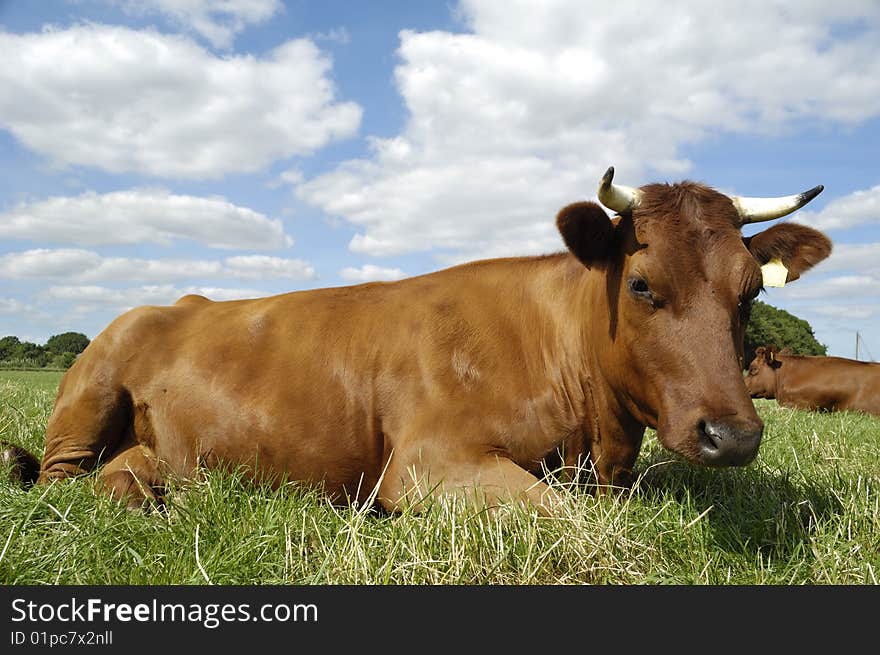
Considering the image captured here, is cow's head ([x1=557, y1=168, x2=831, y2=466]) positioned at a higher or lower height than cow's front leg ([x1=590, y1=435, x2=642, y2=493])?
higher

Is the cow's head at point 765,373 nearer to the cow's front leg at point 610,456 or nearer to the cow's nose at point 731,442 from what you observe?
the cow's front leg at point 610,456

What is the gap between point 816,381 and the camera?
18.8 meters

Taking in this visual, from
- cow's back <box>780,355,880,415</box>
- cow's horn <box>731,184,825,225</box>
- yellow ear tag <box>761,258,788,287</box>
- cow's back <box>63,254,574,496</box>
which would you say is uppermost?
cow's horn <box>731,184,825,225</box>

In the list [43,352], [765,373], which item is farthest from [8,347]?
[765,373]

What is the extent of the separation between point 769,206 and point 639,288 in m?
1.37

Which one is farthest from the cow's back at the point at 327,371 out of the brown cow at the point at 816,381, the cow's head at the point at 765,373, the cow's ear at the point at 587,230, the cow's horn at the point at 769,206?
the cow's head at the point at 765,373

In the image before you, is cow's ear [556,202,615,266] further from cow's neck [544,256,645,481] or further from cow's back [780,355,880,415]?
cow's back [780,355,880,415]

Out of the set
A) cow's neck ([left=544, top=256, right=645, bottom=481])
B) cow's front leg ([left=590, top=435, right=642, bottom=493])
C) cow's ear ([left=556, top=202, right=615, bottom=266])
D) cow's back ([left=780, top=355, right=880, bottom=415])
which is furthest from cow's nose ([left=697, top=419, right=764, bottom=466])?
cow's back ([left=780, top=355, right=880, bottom=415])

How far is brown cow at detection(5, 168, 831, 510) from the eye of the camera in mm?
3984

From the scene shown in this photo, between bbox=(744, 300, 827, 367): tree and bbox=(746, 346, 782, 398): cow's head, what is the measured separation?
4946 cm

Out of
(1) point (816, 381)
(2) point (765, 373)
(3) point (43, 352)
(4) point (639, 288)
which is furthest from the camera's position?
(3) point (43, 352)

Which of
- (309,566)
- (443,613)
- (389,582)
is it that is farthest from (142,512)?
(443,613)

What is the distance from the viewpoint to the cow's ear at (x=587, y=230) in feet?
14.5

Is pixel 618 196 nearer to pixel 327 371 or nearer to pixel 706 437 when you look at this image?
pixel 706 437
